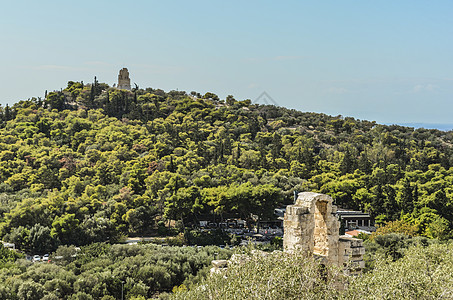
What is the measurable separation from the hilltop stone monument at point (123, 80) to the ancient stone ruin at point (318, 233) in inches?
3491

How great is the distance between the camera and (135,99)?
83750 millimetres

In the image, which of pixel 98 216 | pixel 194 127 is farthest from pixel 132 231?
pixel 194 127

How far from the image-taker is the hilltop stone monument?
95.2 metres

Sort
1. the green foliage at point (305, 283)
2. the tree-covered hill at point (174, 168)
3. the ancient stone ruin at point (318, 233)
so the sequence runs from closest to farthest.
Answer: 1. the green foliage at point (305, 283)
2. the ancient stone ruin at point (318, 233)
3. the tree-covered hill at point (174, 168)

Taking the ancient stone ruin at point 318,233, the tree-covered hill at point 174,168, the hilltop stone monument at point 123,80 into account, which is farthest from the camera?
the hilltop stone monument at point 123,80

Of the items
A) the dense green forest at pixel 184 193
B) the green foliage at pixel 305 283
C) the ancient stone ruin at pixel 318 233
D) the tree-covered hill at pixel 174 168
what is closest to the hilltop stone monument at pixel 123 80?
the dense green forest at pixel 184 193

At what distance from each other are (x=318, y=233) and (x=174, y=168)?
4220 centimetres

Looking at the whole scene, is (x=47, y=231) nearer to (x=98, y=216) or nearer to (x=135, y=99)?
(x=98, y=216)

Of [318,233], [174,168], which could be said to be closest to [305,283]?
[318,233]

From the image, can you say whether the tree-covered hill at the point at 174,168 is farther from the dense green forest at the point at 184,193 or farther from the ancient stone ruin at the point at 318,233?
the ancient stone ruin at the point at 318,233

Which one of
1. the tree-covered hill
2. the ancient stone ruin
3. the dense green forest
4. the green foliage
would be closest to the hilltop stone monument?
the dense green forest

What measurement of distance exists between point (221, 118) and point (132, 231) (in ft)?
143

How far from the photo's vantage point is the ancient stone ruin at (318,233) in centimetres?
1041

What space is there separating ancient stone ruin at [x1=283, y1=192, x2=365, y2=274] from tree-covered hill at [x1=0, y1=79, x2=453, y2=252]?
2730 centimetres
